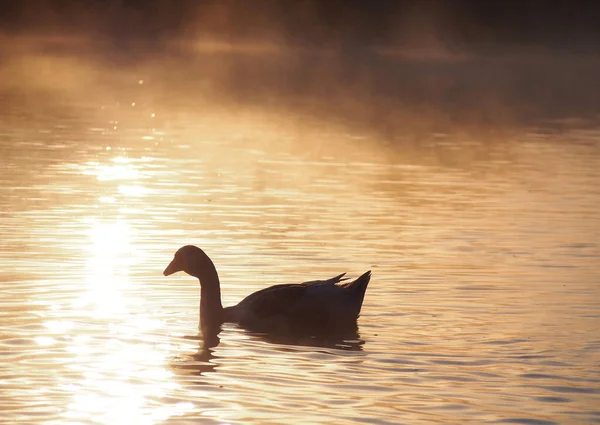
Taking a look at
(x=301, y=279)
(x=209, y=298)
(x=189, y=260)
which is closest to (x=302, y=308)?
(x=209, y=298)

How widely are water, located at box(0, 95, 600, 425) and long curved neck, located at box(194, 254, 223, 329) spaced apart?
0.55 ft

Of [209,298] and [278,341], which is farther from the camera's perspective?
[209,298]

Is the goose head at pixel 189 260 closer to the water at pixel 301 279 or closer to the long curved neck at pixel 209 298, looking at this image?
the long curved neck at pixel 209 298

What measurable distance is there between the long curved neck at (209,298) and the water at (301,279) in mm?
166

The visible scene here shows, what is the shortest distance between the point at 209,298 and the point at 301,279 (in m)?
2.22

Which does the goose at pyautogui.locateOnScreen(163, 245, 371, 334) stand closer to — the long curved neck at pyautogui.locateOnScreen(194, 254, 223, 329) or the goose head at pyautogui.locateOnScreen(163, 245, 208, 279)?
the long curved neck at pyautogui.locateOnScreen(194, 254, 223, 329)

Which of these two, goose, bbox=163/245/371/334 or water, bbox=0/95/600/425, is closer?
water, bbox=0/95/600/425

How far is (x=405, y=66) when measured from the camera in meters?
74.2

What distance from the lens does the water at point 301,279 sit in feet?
36.2

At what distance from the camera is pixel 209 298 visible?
13906 millimetres

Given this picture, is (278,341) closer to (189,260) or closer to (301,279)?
(189,260)

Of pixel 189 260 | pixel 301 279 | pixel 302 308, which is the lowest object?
pixel 302 308

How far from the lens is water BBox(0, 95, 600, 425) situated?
11.0m

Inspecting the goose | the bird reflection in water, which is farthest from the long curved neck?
the bird reflection in water
